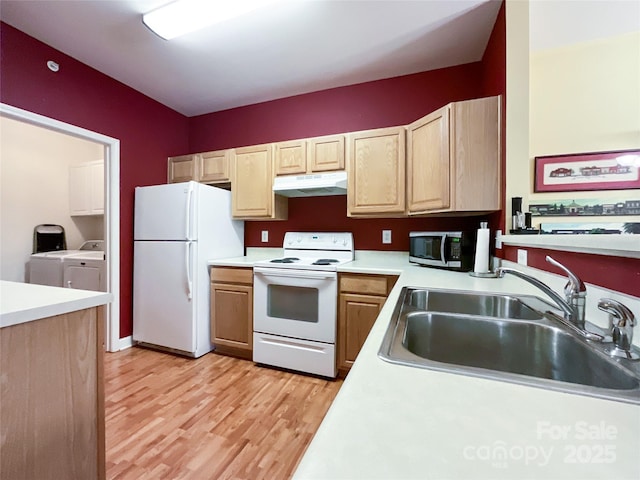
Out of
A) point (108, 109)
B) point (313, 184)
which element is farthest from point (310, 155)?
point (108, 109)

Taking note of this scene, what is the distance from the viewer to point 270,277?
7.30ft

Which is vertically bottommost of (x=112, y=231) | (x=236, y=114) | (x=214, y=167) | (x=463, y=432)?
(x=463, y=432)

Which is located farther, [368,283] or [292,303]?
[292,303]

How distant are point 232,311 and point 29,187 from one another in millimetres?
3194

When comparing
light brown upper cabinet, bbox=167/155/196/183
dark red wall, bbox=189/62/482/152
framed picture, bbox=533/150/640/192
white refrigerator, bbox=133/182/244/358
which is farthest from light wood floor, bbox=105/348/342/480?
framed picture, bbox=533/150/640/192

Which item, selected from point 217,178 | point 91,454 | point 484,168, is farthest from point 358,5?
point 91,454

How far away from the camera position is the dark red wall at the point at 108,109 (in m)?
1.95

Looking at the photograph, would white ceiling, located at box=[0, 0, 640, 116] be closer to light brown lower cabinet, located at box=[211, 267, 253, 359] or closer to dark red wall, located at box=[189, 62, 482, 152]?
dark red wall, located at box=[189, 62, 482, 152]

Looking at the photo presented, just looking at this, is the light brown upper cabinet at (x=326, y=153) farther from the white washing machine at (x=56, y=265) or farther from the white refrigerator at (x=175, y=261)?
the white washing machine at (x=56, y=265)

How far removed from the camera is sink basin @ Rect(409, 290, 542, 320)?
1089mm

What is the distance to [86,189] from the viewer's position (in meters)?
3.51

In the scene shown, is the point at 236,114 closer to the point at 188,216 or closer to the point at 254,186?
the point at 254,186

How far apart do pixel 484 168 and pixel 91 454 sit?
2342mm

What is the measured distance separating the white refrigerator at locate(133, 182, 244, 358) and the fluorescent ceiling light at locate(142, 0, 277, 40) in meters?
1.10
